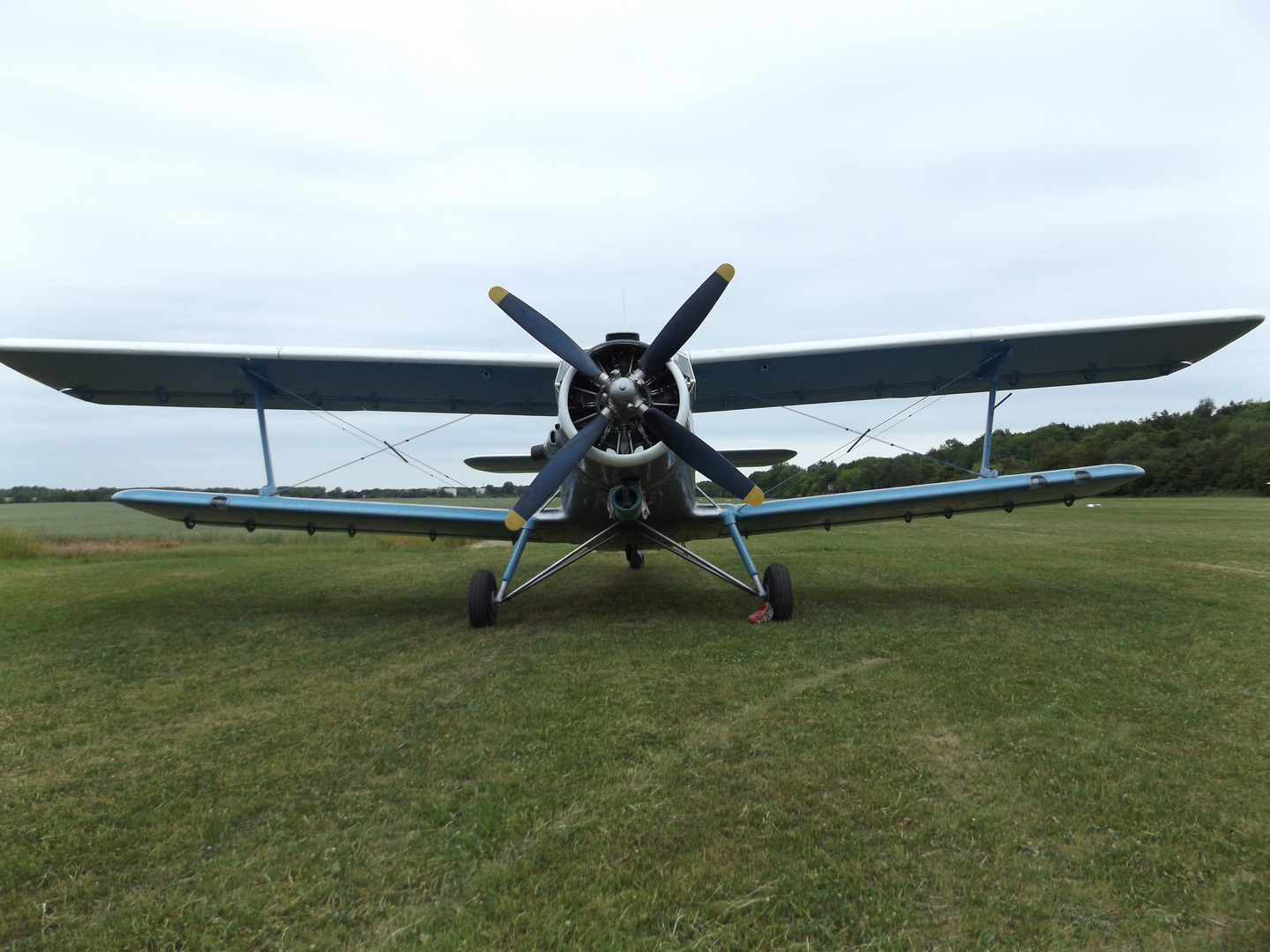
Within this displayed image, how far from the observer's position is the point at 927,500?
647 cm

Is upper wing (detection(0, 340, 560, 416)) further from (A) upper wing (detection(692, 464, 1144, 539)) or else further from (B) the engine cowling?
(A) upper wing (detection(692, 464, 1144, 539))

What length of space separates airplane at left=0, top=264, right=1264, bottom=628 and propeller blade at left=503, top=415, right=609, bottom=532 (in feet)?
0.05

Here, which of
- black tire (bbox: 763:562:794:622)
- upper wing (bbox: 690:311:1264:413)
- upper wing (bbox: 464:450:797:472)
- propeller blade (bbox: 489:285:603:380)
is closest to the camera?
propeller blade (bbox: 489:285:603:380)

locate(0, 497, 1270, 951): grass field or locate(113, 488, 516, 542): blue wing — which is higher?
locate(113, 488, 516, 542): blue wing

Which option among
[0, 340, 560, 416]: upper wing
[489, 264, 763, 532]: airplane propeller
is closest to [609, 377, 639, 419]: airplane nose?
[489, 264, 763, 532]: airplane propeller

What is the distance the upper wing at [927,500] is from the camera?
6.24m

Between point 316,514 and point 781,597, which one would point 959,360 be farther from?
point 316,514

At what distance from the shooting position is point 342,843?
2281 mm

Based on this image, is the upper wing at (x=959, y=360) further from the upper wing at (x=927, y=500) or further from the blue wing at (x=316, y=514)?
the blue wing at (x=316, y=514)

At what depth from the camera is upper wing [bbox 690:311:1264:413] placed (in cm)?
642

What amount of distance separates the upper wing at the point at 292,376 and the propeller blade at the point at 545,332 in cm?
104

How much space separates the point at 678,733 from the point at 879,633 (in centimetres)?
288

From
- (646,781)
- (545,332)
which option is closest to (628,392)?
(545,332)

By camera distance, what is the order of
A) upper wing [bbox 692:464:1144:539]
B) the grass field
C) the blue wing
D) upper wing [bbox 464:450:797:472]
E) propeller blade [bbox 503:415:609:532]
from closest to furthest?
1. the grass field
2. propeller blade [bbox 503:415:609:532]
3. the blue wing
4. upper wing [bbox 692:464:1144:539]
5. upper wing [bbox 464:450:797:472]
